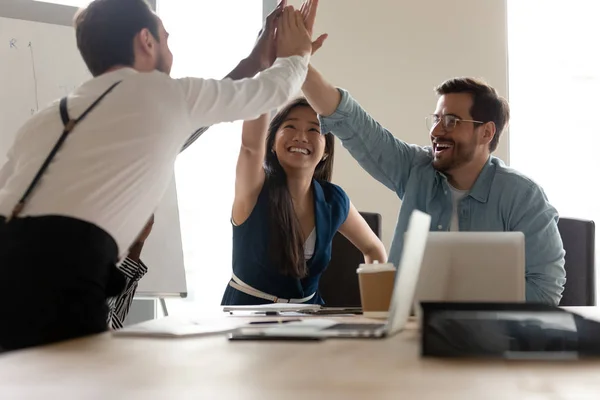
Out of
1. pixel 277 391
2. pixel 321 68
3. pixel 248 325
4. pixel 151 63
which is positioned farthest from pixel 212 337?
pixel 321 68

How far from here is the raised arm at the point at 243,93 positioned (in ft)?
4.88

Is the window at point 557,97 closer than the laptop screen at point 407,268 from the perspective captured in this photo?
No

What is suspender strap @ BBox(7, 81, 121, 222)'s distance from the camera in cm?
122

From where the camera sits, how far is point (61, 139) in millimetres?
1312

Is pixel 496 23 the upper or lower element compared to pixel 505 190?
upper

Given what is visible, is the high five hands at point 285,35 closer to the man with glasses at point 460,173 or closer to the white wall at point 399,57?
the man with glasses at point 460,173

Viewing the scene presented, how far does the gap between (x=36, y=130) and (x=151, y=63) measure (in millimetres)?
386

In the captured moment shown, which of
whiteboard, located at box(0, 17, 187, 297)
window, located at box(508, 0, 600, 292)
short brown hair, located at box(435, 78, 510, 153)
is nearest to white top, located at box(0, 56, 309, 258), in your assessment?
short brown hair, located at box(435, 78, 510, 153)

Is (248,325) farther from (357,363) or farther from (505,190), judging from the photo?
(505,190)

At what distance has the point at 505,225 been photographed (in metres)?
2.43

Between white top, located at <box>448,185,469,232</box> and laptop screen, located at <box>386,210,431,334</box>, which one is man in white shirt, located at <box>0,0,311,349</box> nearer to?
laptop screen, located at <box>386,210,431,334</box>

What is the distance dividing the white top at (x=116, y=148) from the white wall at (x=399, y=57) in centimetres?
234

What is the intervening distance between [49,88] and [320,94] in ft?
4.20

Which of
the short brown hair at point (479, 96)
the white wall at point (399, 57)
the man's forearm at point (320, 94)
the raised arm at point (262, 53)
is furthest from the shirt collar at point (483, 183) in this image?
the white wall at point (399, 57)
